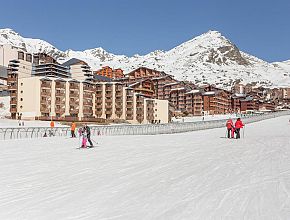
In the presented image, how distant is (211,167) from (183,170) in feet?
4.04

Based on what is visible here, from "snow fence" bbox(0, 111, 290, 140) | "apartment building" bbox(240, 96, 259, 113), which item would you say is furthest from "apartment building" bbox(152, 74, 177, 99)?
"snow fence" bbox(0, 111, 290, 140)

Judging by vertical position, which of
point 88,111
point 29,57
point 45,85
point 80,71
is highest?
point 29,57

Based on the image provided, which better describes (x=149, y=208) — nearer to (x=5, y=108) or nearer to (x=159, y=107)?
(x=5, y=108)

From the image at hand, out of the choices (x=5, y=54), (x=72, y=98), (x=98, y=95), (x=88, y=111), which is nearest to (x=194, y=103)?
(x=98, y=95)

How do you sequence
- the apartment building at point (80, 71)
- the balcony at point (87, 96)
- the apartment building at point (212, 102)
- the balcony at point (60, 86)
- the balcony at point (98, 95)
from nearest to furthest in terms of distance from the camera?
1. the balcony at point (60, 86)
2. the balcony at point (87, 96)
3. the balcony at point (98, 95)
4. the apartment building at point (80, 71)
5. the apartment building at point (212, 102)

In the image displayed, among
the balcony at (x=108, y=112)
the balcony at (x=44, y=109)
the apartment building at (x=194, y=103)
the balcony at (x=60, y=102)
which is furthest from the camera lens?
the apartment building at (x=194, y=103)

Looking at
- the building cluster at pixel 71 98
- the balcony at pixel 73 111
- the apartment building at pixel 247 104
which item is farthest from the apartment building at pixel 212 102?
the balcony at pixel 73 111

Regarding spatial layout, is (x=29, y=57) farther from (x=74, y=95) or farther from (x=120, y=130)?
(x=120, y=130)

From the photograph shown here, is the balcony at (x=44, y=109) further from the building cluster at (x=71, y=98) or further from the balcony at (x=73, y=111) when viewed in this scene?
the balcony at (x=73, y=111)

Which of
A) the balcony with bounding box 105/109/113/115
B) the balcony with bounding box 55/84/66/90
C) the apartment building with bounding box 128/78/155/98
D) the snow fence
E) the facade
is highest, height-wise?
the facade

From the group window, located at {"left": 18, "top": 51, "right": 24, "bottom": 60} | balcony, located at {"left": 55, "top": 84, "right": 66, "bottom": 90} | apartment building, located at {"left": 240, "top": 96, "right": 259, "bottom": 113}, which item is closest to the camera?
balcony, located at {"left": 55, "top": 84, "right": 66, "bottom": 90}

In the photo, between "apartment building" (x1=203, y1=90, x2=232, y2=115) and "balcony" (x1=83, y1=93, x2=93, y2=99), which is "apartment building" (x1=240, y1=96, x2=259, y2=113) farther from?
"balcony" (x1=83, y1=93, x2=93, y2=99)

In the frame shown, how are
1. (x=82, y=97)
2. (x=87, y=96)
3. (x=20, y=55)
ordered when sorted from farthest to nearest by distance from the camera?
(x=20, y=55), (x=87, y=96), (x=82, y=97)

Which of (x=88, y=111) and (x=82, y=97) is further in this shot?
(x=88, y=111)
